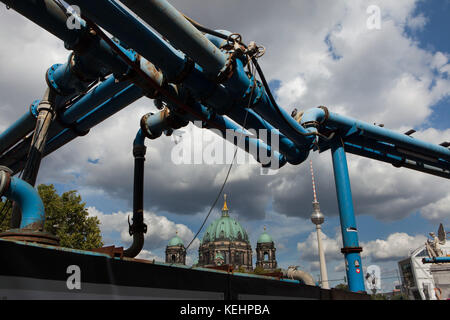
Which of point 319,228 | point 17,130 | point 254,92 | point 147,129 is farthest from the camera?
point 319,228

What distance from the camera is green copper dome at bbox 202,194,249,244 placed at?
403ft

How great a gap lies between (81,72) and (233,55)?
378cm

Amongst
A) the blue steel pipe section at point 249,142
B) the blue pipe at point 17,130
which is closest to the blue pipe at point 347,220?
the blue steel pipe section at point 249,142

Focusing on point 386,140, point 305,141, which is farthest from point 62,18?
point 386,140

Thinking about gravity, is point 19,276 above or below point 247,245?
below

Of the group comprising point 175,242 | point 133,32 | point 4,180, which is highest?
point 175,242

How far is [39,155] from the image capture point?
9336 mm

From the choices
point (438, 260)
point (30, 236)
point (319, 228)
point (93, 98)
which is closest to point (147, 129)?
point (93, 98)

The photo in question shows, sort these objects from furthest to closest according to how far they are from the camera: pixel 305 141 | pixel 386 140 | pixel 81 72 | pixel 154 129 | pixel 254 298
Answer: pixel 386 140 → pixel 305 141 → pixel 154 129 → pixel 81 72 → pixel 254 298

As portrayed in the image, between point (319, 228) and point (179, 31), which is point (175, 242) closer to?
point (319, 228)

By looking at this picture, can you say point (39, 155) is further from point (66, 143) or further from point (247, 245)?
point (247, 245)

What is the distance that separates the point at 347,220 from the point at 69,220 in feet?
84.3

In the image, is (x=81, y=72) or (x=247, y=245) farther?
(x=247, y=245)

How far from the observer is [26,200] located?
5.91 m
